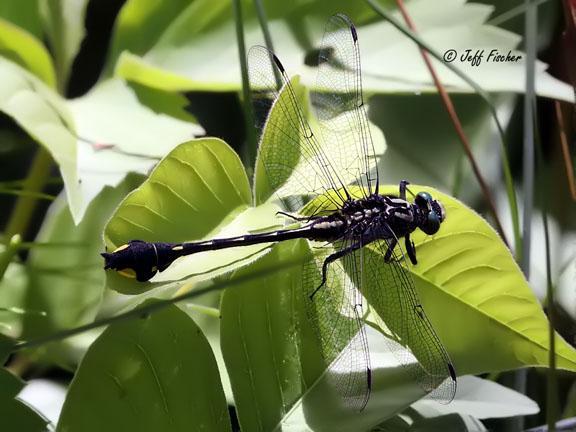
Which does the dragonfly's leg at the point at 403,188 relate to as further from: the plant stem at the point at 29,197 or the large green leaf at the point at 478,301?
the plant stem at the point at 29,197

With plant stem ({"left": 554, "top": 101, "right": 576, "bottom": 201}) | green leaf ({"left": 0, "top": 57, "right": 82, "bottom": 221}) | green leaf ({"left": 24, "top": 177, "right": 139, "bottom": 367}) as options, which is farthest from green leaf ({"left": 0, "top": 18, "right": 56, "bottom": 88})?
plant stem ({"left": 554, "top": 101, "right": 576, "bottom": 201})

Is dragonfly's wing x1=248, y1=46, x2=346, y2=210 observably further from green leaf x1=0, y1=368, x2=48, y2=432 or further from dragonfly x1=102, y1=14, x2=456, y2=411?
green leaf x1=0, y1=368, x2=48, y2=432

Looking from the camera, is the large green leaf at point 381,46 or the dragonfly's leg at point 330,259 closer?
the dragonfly's leg at point 330,259

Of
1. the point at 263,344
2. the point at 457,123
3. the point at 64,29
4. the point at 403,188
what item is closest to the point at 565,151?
the point at 457,123

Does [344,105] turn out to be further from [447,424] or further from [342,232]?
[447,424]

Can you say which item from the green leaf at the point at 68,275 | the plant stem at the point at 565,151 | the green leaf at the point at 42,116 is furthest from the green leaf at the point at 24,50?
the plant stem at the point at 565,151

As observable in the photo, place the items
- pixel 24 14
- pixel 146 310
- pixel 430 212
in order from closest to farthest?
1. pixel 146 310
2. pixel 430 212
3. pixel 24 14
